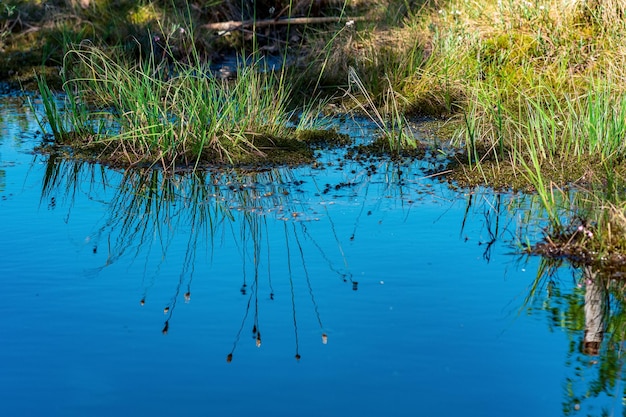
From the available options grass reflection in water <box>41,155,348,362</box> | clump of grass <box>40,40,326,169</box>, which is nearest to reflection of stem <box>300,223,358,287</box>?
grass reflection in water <box>41,155,348,362</box>

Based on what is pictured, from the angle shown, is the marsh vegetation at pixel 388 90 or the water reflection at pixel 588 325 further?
the marsh vegetation at pixel 388 90

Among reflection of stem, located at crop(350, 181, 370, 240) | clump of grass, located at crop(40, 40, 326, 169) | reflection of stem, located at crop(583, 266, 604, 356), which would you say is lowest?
reflection of stem, located at crop(583, 266, 604, 356)

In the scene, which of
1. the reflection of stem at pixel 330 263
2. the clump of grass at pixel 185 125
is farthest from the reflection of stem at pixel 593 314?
the clump of grass at pixel 185 125

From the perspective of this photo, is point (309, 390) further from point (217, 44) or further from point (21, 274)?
point (217, 44)

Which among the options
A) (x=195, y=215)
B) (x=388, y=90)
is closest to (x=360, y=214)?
(x=195, y=215)

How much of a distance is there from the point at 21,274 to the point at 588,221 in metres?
3.06

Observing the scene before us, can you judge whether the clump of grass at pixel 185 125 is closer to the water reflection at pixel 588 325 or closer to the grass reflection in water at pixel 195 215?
the grass reflection in water at pixel 195 215

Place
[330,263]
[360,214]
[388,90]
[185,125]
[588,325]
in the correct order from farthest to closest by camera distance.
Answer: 1. [388,90]
2. [185,125]
3. [360,214]
4. [330,263]
5. [588,325]

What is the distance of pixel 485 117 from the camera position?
874 cm

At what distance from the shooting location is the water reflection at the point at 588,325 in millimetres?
3975

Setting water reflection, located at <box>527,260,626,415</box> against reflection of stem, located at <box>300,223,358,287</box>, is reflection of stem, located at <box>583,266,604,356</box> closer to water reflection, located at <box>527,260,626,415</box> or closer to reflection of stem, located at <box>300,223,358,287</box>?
water reflection, located at <box>527,260,626,415</box>

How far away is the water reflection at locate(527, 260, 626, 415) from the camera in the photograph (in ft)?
13.0

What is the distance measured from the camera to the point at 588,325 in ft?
15.4

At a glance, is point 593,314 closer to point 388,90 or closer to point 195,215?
point 195,215
